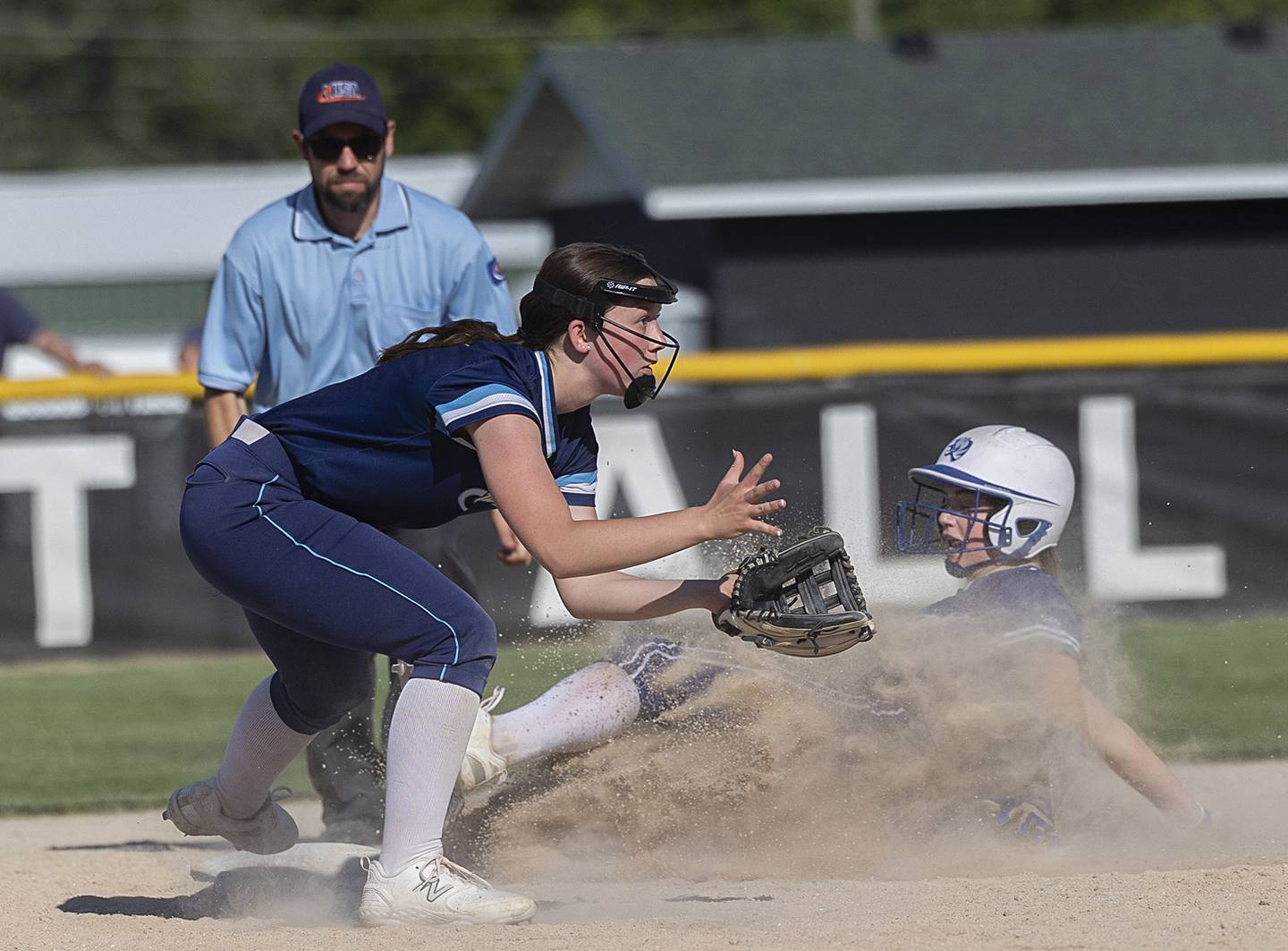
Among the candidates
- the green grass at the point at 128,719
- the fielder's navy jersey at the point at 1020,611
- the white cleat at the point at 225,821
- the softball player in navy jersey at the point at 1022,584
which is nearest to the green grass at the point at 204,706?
the green grass at the point at 128,719

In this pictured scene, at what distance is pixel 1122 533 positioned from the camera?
924cm

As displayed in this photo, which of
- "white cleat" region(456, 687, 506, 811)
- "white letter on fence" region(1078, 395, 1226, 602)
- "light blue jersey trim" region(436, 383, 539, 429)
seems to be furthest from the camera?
"white letter on fence" region(1078, 395, 1226, 602)

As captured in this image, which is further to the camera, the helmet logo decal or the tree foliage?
the tree foliage

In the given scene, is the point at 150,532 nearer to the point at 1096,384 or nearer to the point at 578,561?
the point at 1096,384

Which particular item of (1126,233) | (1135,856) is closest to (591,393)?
(1135,856)

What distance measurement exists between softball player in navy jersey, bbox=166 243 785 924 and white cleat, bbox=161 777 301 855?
49 centimetres

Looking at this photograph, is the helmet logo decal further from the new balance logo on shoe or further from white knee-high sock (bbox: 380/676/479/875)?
the new balance logo on shoe

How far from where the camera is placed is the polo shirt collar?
539 centimetres

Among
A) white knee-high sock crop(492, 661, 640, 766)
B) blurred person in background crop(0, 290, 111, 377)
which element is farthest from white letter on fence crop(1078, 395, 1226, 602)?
blurred person in background crop(0, 290, 111, 377)

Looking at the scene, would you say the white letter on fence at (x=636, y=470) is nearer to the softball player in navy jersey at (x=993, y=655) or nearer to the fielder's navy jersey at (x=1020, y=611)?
the softball player in navy jersey at (x=993, y=655)

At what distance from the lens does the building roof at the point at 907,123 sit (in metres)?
14.1

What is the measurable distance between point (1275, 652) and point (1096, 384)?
1.67m

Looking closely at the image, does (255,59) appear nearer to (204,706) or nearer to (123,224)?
(123,224)

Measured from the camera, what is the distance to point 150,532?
943 centimetres
